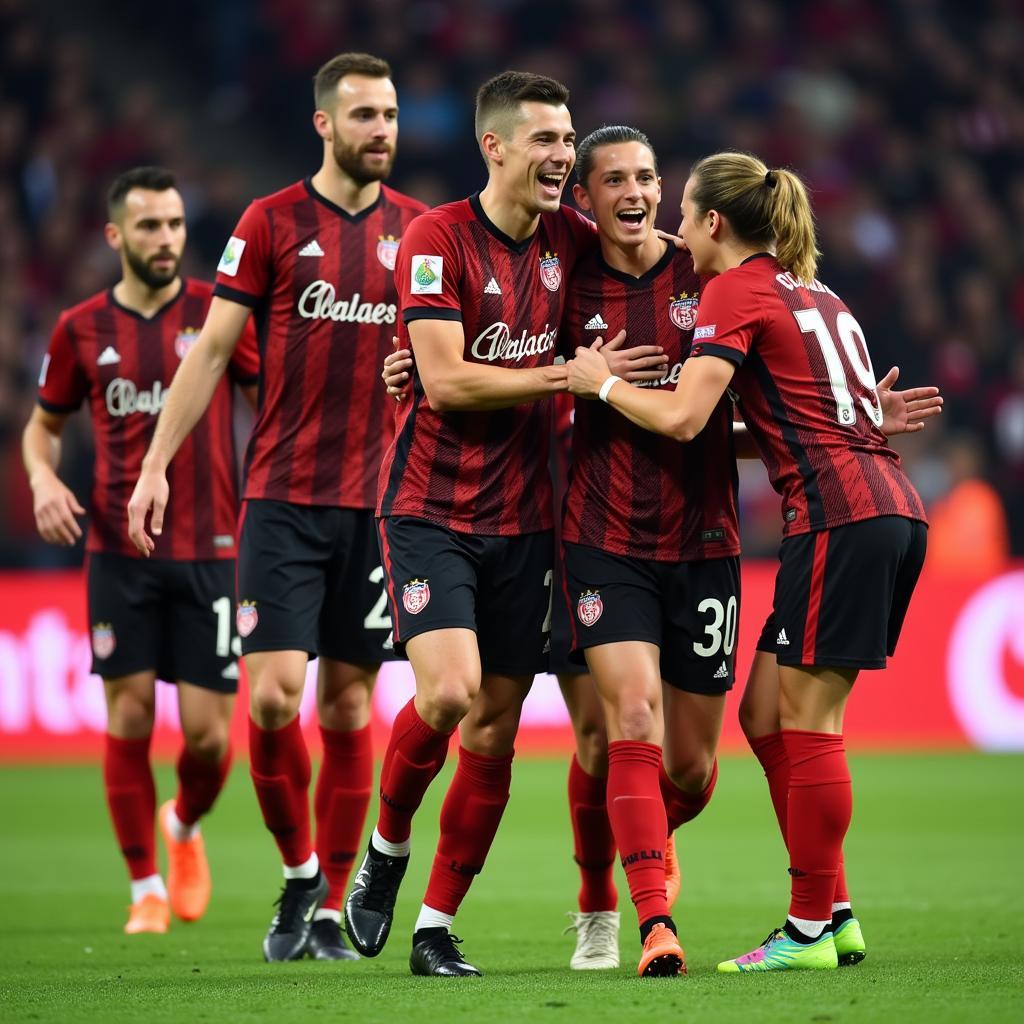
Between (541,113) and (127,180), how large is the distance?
2406 millimetres

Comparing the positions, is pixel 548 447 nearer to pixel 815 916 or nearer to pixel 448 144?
pixel 815 916

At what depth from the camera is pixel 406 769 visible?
4957 mm

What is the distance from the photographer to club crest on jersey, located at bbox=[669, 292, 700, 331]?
5.11 m

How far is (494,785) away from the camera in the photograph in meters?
5.00

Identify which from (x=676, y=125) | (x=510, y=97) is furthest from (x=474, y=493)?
(x=676, y=125)

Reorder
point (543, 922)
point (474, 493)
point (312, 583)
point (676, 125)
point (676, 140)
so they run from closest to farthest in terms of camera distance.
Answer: point (474, 493), point (312, 583), point (543, 922), point (676, 140), point (676, 125)

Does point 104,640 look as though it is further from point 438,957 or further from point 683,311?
point 683,311

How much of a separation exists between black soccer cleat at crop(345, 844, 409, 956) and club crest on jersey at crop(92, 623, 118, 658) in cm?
198

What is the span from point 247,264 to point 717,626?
1941 mm

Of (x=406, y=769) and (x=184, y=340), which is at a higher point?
(x=184, y=340)

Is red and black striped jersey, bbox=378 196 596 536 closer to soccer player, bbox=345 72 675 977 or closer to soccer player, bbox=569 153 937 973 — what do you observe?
soccer player, bbox=345 72 675 977

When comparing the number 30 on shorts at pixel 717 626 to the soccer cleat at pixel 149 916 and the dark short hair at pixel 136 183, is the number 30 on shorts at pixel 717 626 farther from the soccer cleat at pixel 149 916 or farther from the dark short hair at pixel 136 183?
the dark short hair at pixel 136 183

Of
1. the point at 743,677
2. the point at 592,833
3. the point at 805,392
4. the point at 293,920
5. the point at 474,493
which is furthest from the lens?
the point at 743,677

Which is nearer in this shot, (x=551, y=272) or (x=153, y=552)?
(x=551, y=272)
